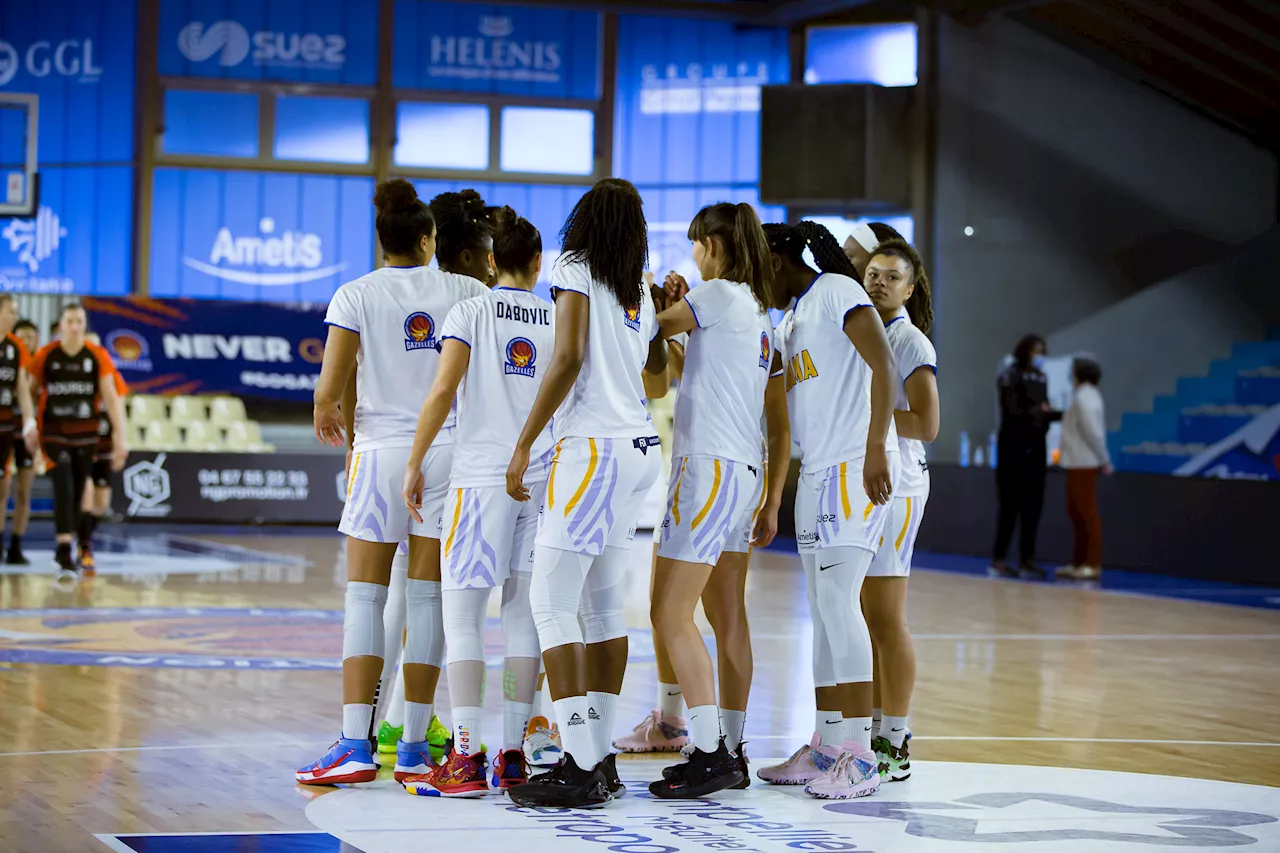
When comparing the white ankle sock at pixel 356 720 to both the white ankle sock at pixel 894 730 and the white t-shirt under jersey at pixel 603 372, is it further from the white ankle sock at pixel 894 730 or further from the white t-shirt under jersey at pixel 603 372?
the white ankle sock at pixel 894 730

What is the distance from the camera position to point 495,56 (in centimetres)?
1948

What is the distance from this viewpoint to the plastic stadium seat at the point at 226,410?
1703cm

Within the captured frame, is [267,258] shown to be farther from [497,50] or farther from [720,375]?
[720,375]

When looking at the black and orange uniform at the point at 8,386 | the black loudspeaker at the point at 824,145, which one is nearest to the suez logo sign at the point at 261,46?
the black loudspeaker at the point at 824,145

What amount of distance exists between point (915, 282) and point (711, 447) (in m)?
1.02

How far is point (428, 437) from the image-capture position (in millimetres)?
4582

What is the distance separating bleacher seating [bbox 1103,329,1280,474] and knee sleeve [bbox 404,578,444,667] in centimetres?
1081

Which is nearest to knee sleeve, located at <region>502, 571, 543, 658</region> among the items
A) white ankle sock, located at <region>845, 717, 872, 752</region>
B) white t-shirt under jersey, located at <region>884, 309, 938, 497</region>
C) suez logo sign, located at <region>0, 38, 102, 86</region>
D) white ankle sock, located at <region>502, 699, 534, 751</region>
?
white ankle sock, located at <region>502, 699, 534, 751</region>

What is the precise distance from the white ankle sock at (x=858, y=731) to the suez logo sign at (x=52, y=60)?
53.8 feet

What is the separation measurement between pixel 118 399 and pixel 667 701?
6.41 m

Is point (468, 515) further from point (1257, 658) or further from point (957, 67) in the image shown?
point (957, 67)

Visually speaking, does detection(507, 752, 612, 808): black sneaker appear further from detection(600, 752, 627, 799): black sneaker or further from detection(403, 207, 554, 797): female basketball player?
detection(403, 207, 554, 797): female basketball player

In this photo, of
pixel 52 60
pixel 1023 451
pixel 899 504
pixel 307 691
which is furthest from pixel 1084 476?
pixel 52 60

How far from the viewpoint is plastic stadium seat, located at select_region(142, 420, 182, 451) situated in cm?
1658
